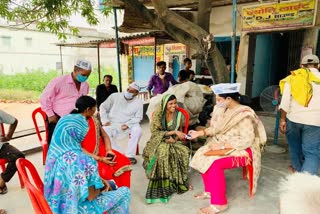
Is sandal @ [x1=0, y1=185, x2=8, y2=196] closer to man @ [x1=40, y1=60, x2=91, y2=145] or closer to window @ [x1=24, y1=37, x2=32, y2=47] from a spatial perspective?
man @ [x1=40, y1=60, x2=91, y2=145]

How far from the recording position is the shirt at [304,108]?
3000 mm

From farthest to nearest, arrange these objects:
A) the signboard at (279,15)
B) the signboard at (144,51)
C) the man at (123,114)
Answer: the signboard at (144,51)
the signboard at (279,15)
the man at (123,114)

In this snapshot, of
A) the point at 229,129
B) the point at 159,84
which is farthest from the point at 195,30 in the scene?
the point at 159,84

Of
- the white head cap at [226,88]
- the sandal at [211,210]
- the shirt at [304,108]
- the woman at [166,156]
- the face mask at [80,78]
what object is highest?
the face mask at [80,78]

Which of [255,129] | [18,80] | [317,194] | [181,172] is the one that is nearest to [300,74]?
[255,129]

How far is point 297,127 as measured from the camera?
323 centimetres

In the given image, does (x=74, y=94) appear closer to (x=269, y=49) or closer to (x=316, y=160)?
(x=316, y=160)

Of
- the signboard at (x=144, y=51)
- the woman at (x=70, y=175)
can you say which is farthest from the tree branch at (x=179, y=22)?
the signboard at (x=144, y=51)

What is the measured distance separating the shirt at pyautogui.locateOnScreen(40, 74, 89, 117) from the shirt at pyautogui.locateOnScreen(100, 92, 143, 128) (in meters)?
0.75

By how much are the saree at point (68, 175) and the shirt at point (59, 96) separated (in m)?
1.62

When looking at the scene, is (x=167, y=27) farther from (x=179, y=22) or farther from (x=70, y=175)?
(x=70, y=175)

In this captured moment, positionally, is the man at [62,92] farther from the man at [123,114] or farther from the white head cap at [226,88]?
the white head cap at [226,88]

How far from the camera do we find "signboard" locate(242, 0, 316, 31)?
562 cm

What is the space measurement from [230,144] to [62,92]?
2162 mm
